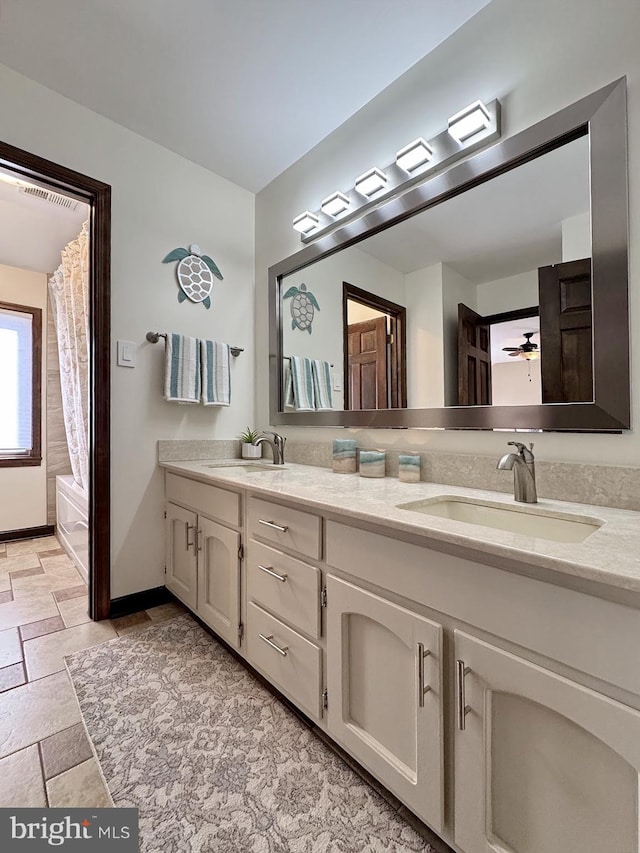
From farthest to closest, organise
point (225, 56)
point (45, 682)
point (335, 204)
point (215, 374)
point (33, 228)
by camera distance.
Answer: point (33, 228) → point (215, 374) → point (335, 204) → point (225, 56) → point (45, 682)

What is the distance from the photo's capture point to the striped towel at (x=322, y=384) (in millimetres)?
2027

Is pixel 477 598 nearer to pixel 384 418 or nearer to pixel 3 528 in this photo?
pixel 384 418

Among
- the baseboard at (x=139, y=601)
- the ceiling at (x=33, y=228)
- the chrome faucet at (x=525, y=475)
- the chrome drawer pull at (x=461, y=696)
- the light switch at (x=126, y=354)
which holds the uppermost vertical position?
the ceiling at (x=33, y=228)

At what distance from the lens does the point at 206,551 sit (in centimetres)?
176

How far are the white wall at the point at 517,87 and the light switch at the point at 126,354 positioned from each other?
1085 millimetres

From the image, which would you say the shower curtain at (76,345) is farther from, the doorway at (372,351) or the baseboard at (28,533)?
the doorway at (372,351)

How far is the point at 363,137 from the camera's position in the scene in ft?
6.03

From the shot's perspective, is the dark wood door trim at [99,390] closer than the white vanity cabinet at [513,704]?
No

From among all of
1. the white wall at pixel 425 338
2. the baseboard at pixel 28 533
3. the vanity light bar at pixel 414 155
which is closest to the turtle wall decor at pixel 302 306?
the white wall at pixel 425 338

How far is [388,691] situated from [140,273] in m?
2.14

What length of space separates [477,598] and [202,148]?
8.25 ft

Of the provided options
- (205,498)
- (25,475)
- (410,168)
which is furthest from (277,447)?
(25,475)

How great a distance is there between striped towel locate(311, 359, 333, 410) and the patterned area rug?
48.6 inches

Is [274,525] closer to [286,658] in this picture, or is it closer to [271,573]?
[271,573]
